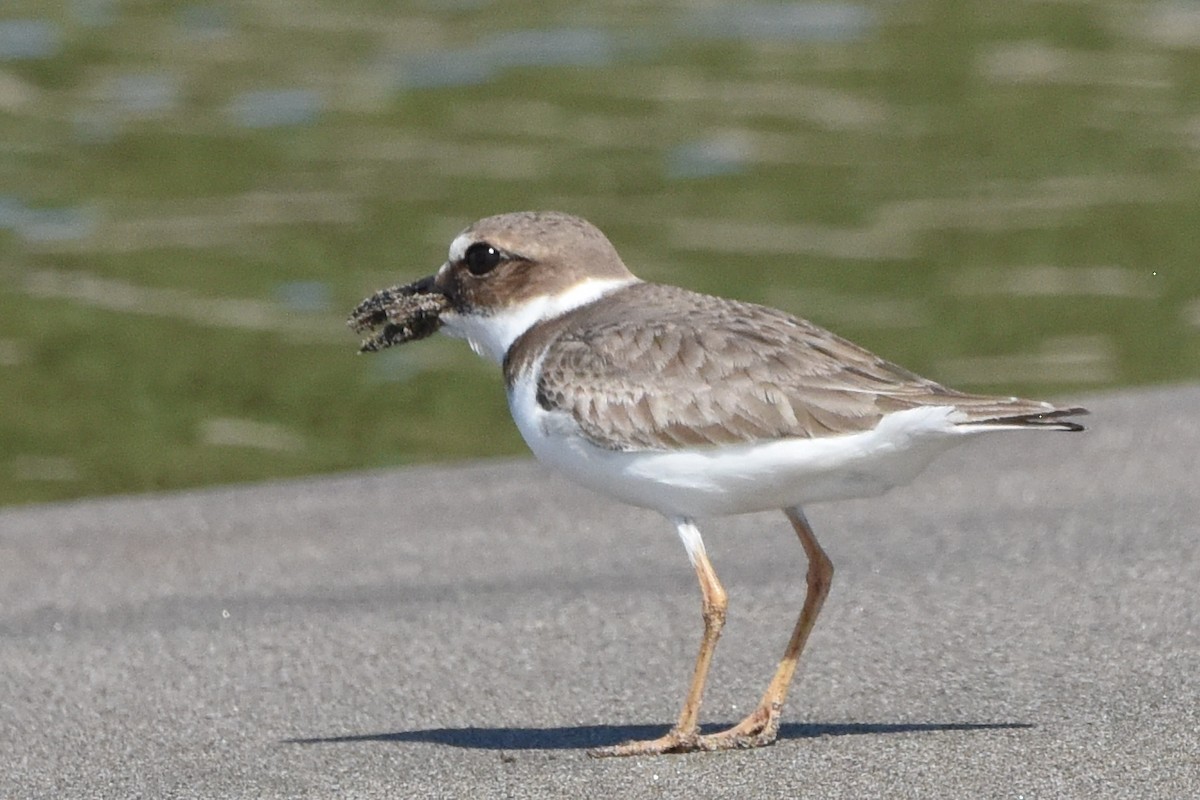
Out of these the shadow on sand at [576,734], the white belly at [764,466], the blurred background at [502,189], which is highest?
the white belly at [764,466]

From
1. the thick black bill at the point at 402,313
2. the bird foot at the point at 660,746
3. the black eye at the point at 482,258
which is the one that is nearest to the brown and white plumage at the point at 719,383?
the black eye at the point at 482,258

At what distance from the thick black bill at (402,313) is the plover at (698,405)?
174mm

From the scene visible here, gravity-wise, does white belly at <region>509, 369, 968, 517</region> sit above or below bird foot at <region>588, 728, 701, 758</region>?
above

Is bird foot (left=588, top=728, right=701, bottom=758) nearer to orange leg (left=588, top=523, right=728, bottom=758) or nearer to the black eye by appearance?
orange leg (left=588, top=523, right=728, bottom=758)

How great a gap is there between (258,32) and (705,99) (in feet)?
10.7

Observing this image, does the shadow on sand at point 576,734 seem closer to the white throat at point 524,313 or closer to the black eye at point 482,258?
the white throat at point 524,313

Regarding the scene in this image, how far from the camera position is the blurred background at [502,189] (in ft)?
28.4

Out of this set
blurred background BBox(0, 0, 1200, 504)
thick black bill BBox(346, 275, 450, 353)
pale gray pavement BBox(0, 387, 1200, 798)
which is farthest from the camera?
blurred background BBox(0, 0, 1200, 504)

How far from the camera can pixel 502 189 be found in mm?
11094

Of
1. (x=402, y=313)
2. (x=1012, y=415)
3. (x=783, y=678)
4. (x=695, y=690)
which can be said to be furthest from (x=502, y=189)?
(x=1012, y=415)

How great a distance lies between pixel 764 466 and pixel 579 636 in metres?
1.24

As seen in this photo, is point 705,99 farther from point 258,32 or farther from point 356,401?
point 356,401

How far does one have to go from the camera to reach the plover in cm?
434

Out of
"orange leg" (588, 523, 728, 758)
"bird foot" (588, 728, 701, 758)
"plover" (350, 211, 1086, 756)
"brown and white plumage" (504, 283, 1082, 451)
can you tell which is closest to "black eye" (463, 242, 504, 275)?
"plover" (350, 211, 1086, 756)
